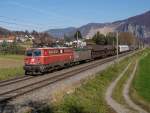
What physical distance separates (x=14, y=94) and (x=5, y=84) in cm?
657

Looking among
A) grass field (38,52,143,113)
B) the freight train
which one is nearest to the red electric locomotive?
the freight train

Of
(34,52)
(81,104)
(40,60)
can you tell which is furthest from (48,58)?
(81,104)

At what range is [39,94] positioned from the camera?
25.8 metres

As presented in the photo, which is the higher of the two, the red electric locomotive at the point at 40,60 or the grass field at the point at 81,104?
the red electric locomotive at the point at 40,60

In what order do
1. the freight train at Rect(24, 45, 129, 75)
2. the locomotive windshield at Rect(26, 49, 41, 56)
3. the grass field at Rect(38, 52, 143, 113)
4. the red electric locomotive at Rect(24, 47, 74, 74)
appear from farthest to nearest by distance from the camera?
the locomotive windshield at Rect(26, 49, 41, 56) < the freight train at Rect(24, 45, 129, 75) < the red electric locomotive at Rect(24, 47, 74, 74) < the grass field at Rect(38, 52, 143, 113)

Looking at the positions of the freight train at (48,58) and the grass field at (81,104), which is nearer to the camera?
the grass field at (81,104)

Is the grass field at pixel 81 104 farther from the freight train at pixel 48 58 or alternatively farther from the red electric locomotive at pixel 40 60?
the freight train at pixel 48 58

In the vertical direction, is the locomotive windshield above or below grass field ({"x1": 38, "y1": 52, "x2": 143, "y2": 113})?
above

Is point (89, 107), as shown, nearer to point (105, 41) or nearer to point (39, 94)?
point (39, 94)

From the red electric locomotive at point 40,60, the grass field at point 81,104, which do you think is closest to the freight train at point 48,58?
the red electric locomotive at point 40,60

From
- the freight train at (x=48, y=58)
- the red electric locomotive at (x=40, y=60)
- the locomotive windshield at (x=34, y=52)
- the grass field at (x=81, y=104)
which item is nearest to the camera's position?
the grass field at (x=81, y=104)

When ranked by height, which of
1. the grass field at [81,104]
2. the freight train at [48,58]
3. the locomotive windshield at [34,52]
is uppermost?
the locomotive windshield at [34,52]

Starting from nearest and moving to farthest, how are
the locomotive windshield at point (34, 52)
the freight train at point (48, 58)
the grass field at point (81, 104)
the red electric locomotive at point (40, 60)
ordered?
Answer: the grass field at point (81, 104), the red electric locomotive at point (40, 60), the freight train at point (48, 58), the locomotive windshield at point (34, 52)

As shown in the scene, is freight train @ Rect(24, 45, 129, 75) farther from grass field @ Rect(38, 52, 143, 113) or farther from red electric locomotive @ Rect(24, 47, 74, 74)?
grass field @ Rect(38, 52, 143, 113)
